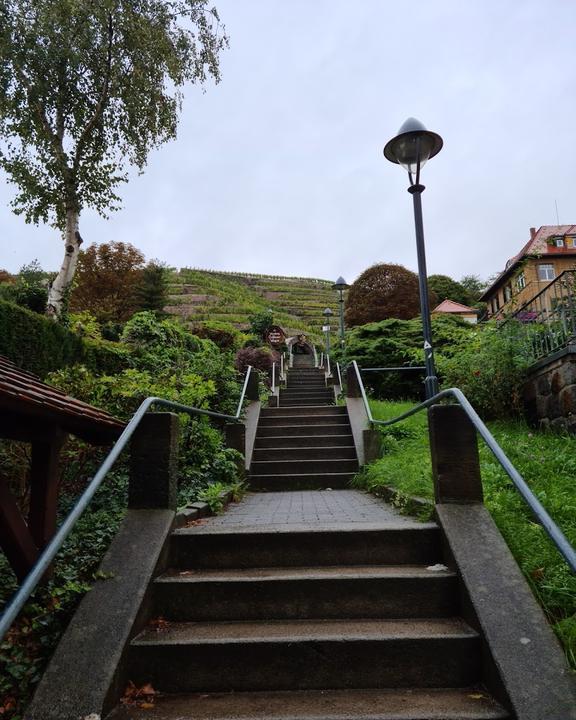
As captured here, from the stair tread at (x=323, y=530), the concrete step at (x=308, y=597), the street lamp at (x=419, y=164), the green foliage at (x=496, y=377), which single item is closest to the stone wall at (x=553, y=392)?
the green foliage at (x=496, y=377)

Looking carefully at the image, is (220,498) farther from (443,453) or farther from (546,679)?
(546,679)

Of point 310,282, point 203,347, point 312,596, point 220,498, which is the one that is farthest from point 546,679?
point 310,282

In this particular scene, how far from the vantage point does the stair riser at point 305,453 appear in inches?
294

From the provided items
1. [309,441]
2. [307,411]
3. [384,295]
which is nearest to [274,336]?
[384,295]

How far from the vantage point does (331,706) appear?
2090 millimetres

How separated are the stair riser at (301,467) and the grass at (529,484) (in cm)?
51

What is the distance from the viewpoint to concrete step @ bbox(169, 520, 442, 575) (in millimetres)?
3055

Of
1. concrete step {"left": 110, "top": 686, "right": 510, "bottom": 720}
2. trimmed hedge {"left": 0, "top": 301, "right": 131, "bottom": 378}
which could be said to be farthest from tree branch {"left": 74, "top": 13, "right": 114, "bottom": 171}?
concrete step {"left": 110, "top": 686, "right": 510, "bottom": 720}

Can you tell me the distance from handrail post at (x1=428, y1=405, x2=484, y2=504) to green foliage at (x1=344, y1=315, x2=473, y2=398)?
8508 mm

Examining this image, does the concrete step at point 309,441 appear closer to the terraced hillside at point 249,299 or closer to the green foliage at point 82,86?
the green foliage at point 82,86

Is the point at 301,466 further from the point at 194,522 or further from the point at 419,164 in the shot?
the point at 419,164

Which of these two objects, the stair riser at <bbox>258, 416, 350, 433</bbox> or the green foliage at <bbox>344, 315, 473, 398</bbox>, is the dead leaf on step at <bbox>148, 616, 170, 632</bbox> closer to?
the stair riser at <bbox>258, 416, 350, 433</bbox>

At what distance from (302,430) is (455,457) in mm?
5376

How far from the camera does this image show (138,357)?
11.7 m
